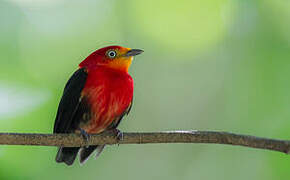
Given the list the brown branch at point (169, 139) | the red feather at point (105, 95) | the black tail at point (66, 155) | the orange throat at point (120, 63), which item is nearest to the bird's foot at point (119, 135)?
the brown branch at point (169, 139)

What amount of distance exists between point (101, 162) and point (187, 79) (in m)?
1.67

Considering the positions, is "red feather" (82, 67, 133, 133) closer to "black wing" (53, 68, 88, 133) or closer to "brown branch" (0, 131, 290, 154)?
"black wing" (53, 68, 88, 133)

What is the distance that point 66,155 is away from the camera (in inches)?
201

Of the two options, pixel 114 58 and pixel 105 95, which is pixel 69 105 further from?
pixel 114 58

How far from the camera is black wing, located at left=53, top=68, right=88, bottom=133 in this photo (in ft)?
15.8

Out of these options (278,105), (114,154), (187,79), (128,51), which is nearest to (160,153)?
(114,154)

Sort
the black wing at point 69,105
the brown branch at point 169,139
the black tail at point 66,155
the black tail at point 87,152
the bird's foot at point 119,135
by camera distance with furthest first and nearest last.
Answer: the black tail at point 87,152, the black tail at point 66,155, the black wing at point 69,105, the bird's foot at point 119,135, the brown branch at point 169,139

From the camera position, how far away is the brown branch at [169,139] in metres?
3.59

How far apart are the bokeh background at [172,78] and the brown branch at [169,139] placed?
0.70 metres

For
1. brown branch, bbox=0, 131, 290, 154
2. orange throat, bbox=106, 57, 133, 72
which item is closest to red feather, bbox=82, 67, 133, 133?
orange throat, bbox=106, 57, 133, 72

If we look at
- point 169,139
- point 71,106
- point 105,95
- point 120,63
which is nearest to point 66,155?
point 71,106

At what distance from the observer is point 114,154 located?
6.10 m

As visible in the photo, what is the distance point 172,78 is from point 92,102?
1954 millimetres

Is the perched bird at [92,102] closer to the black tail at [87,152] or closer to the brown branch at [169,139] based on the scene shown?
the black tail at [87,152]
